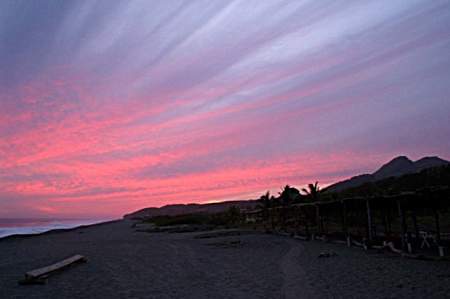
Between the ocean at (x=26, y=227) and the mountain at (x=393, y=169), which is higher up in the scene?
the mountain at (x=393, y=169)

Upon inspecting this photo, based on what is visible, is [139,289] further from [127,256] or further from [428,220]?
[428,220]

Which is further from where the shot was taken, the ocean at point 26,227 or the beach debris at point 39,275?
the ocean at point 26,227

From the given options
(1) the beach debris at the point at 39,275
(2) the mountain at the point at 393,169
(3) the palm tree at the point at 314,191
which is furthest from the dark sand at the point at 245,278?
(2) the mountain at the point at 393,169

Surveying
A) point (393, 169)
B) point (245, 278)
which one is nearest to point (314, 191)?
point (245, 278)

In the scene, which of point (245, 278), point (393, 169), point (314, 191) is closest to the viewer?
point (245, 278)

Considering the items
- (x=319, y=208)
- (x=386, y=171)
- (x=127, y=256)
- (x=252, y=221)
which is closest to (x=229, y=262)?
(x=127, y=256)

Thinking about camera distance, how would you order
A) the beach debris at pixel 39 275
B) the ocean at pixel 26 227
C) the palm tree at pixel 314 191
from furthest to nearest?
1. the ocean at pixel 26 227
2. the palm tree at pixel 314 191
3. the beach debris at pixel 39 275

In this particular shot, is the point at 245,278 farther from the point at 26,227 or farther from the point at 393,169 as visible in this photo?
the point at 393,169

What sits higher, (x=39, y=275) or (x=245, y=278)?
(x=39, y=275)

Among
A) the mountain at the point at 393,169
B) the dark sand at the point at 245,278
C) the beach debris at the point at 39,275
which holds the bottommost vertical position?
the dark sand at the point at 245,278

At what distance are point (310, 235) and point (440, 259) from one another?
39.1 feet

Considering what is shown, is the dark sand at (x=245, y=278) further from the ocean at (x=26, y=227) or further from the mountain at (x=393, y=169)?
the mountain at (x=393, y=169)

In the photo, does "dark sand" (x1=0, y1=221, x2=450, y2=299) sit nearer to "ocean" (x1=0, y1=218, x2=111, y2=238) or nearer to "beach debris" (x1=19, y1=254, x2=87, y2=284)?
"beach debris" (x1=19, y1=254, x2=87, y2=284)

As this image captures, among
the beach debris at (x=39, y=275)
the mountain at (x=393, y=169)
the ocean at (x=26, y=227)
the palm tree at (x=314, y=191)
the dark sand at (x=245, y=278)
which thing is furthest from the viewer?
the mountain at (x=393, y=169)
